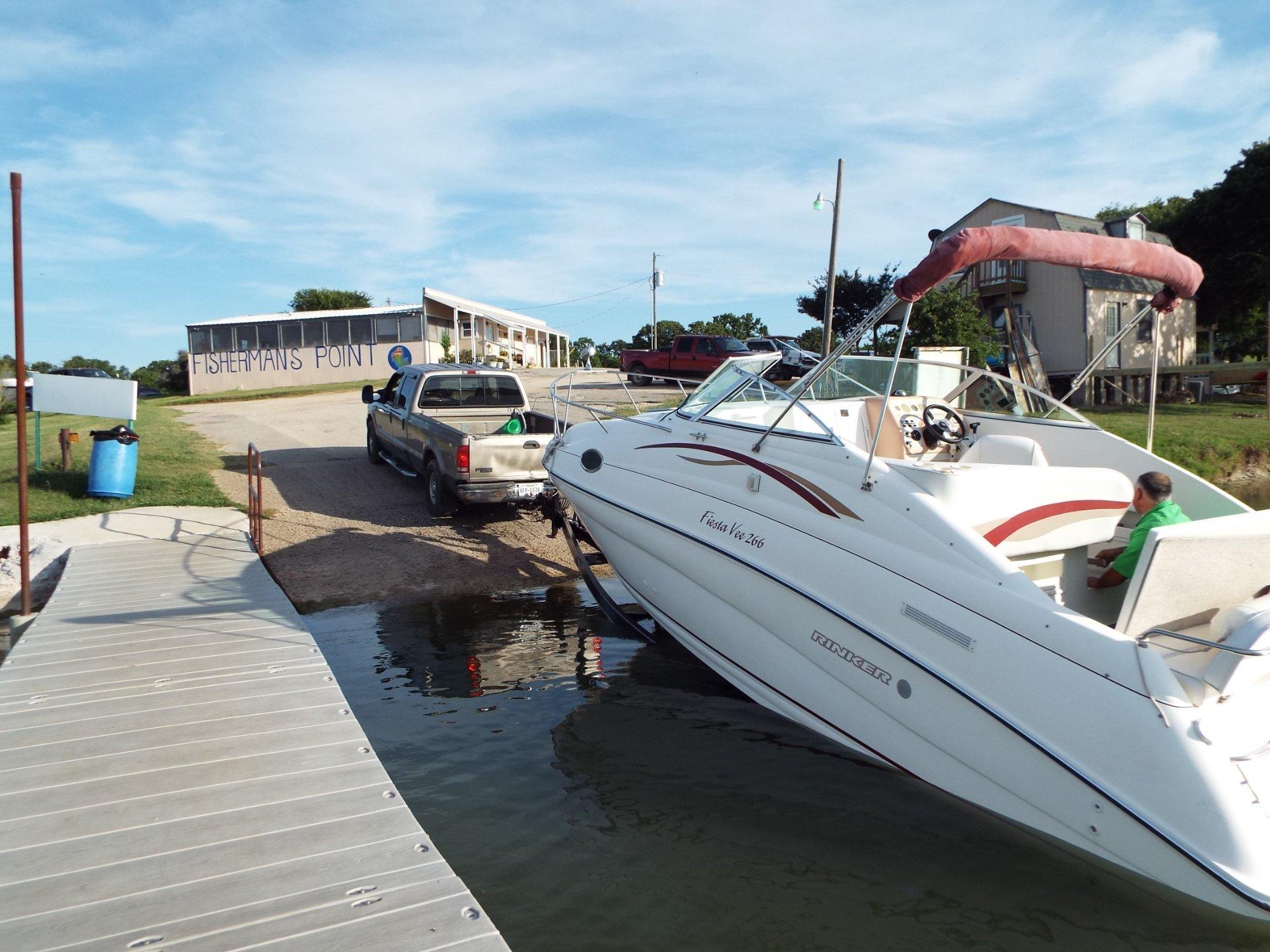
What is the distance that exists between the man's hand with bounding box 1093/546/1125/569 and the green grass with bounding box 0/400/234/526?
947cm

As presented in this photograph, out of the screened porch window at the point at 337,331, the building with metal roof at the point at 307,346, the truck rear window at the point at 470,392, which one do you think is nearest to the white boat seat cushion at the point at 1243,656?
the truck rear window at the point at 470,392

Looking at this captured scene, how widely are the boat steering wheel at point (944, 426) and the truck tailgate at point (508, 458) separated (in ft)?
13.7

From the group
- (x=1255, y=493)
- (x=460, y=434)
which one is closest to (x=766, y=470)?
(x=460, y=434)

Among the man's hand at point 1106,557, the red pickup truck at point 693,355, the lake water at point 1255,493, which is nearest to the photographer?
the man's hand at point 1106,557

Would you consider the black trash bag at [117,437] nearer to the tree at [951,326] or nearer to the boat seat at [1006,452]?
the boat seat at [1006,452]

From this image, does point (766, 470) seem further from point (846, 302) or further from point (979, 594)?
point (846, 302)

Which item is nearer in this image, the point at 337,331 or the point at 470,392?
the point at 470,392

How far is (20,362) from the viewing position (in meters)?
7.02

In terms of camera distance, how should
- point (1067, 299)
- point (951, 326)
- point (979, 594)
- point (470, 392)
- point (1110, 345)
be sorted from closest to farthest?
A: point (979, 594)
point (1110, 345)
point (470, 392)
point (951, 326)
point (1067, 299)

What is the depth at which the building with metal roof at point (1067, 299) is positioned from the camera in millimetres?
29312

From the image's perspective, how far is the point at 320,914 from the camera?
3023mm

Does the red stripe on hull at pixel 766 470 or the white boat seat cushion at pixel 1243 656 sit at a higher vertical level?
the red stripe on hull at pixel 766 470

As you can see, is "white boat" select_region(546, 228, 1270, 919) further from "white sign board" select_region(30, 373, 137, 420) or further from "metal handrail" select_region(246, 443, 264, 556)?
"white sign board" select_region(30, 373, 137, 420)

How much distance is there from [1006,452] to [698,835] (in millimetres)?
3575
